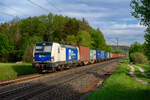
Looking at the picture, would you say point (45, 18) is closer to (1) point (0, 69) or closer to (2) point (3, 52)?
(2) point (3, 52)

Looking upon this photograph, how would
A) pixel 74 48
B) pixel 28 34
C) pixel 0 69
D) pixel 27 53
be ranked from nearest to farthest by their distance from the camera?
pixel 0 69, pixel 74 48, pixel 27 53, pixel 28 34

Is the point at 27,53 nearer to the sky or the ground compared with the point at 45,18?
Result: nearer to the ground

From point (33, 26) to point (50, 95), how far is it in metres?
65.1

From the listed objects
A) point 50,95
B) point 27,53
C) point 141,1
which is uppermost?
point 141,1

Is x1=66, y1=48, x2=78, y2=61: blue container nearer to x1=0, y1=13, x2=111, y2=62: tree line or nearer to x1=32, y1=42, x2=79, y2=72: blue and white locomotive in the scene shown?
x1=32, y1=42, x2=79, y2=72: blue and white locomotive

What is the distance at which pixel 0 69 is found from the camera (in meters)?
19.2

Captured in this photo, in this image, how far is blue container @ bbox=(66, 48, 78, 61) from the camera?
26477 millimetres

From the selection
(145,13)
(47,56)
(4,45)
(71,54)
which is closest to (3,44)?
(4,45)

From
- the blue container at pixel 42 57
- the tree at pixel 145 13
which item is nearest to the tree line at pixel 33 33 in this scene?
the blue container at pixel 42 57

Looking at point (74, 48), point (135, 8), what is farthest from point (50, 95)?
point (74, 48)

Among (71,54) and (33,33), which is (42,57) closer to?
(71,54)

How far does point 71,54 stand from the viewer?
28.2m

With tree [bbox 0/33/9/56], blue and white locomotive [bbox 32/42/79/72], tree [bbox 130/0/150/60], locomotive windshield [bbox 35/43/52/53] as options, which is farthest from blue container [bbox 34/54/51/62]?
tree [bbox 0/33/9/56]

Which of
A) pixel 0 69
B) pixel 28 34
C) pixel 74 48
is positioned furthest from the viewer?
pixel 28 34
